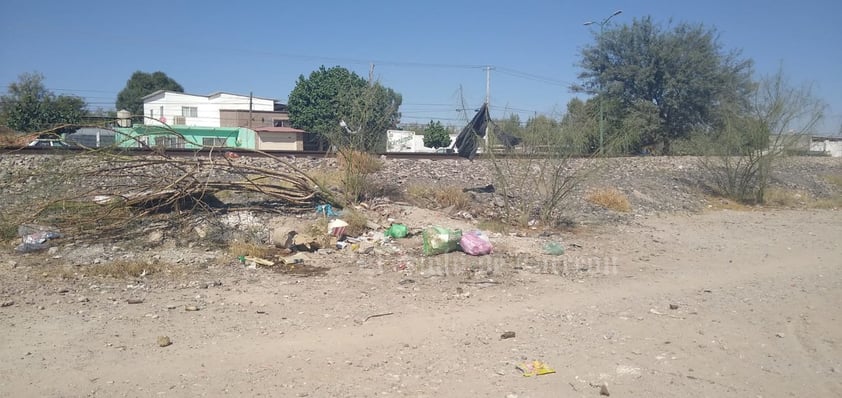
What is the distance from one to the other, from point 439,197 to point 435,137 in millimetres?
30957

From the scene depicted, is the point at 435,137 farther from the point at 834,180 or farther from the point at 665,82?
the point at 834,180

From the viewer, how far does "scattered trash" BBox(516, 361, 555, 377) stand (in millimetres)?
4598

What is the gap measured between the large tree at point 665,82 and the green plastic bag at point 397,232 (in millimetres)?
21713

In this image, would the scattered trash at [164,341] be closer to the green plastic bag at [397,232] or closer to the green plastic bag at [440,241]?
the green plastic bag at [440,241]

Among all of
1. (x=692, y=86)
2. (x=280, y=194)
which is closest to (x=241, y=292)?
(x=280, y=194)

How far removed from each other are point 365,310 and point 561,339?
1.92 meters

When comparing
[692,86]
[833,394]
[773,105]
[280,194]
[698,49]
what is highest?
[698,49]

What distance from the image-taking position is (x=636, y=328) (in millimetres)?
5719

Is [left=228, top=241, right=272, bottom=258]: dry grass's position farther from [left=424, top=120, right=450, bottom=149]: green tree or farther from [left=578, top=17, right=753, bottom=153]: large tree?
[left=424, top=120, right=450, bottom=149]: green tree

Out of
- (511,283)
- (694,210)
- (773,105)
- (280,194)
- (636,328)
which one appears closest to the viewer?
(636,328)

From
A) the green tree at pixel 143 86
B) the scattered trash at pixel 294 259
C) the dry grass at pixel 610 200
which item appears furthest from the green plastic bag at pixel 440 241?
the green tree at pixel 143 86

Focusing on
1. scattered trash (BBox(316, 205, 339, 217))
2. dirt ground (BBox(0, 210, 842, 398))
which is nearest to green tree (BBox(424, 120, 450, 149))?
scattered trash (BBox(316, 205, 339, 217))

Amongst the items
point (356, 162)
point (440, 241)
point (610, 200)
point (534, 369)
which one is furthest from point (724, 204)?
point (534, 369)

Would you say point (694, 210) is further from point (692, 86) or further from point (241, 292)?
point (692, 86)
